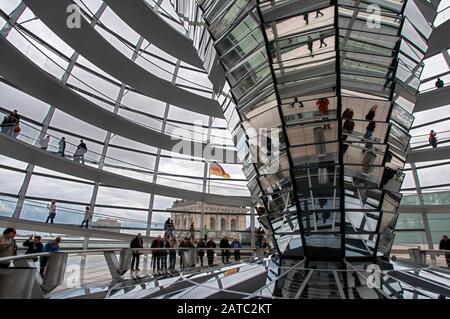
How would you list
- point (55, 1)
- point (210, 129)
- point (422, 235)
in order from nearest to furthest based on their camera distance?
point (55, 1)
point (422, 235)
point (210, 129)

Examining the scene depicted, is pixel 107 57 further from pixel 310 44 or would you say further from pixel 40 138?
pixel 310 44

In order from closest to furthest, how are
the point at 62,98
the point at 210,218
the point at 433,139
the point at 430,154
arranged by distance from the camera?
1. the point at 62,98
2. the point at 430,154
3. the point at 433,139
4. the point at 210,218

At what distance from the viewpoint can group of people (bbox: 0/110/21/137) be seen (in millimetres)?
13107

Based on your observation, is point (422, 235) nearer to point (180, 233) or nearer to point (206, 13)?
point (180, 233)

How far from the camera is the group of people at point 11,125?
13.1m

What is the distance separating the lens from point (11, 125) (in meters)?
13.3

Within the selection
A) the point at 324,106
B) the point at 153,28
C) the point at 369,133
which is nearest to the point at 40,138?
the point at 153,28

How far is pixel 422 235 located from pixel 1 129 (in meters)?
25.9

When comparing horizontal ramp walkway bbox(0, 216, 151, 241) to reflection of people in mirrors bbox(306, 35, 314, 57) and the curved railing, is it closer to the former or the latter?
the curved railing

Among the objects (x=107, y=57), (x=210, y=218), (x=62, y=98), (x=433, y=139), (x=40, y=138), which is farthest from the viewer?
(x=210, y=218)

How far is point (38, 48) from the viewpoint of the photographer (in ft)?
50.8

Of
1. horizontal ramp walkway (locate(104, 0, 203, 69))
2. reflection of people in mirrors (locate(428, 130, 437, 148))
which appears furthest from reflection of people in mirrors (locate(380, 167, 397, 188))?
reflection of people in mirrors (locate(428, 130, 437, 148))

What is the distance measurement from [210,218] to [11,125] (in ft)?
47.8
